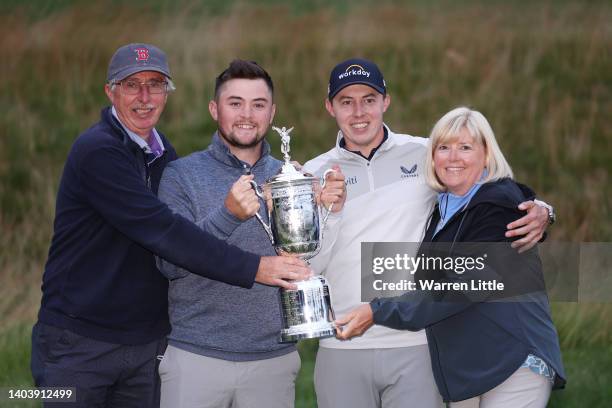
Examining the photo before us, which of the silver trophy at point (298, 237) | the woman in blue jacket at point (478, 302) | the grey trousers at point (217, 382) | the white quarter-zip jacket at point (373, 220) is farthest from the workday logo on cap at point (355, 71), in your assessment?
the grey trousers at point (217, 382)

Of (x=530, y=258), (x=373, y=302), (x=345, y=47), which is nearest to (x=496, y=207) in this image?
(x=530, y=258)

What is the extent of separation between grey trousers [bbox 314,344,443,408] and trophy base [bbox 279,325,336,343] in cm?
16

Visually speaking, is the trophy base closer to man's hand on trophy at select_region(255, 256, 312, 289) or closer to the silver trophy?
the silver trophy

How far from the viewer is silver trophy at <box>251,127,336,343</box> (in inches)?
187

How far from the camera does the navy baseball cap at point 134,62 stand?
495cm

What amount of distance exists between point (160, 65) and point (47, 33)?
971cm

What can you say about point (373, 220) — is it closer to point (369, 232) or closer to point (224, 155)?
point (369, 232)

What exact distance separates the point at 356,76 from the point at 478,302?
131 centimetres

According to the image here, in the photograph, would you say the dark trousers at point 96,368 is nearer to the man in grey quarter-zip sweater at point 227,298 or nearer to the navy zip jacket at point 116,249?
the navy zip jacket at point 116,249

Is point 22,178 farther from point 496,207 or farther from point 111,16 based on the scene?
point 496,207

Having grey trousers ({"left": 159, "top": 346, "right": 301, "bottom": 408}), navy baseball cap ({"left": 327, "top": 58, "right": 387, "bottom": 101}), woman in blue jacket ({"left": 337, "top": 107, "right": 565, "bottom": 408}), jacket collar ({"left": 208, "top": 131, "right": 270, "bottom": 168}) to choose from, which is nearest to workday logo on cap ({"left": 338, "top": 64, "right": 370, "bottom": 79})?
navy baseball cap ({"left": 327, "top": 58, "right": 387, "bottom": 101})

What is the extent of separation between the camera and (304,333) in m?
4.71

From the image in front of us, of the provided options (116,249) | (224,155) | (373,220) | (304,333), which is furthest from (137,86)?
(304,333)

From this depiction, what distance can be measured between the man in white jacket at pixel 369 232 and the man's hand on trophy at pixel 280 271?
22cm
